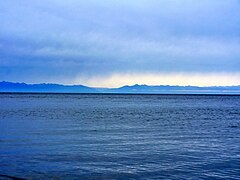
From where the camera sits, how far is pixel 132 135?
2759cm

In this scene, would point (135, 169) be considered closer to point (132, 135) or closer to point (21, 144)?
point (21, 144)

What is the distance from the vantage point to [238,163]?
1689 cm

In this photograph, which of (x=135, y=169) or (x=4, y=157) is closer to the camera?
(x=135, y=169)

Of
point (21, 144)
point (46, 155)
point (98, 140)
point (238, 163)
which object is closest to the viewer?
point (238, 163)

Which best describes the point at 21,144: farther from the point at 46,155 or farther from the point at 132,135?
the point at 132,135

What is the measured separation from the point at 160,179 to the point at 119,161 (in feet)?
12.3

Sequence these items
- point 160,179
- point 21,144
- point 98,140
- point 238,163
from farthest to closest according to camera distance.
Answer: point 98,140 → point 21,144 → point 238,163 → point 160,179

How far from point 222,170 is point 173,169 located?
2.29 metres

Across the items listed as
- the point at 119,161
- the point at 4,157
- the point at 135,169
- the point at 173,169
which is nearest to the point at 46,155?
the point at 4,157

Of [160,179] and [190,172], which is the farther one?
[190,172]

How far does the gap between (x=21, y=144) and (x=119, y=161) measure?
839 centimetres

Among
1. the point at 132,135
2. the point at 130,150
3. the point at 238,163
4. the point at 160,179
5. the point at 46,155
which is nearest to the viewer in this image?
the point at 160,179

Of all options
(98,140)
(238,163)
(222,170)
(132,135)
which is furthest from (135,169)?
(132,135)

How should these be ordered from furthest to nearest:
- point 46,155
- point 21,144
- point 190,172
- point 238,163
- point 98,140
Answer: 1. point 98,140
2. point 21,144
3. point 46,155
4. point 238,163
5. point 190,172
